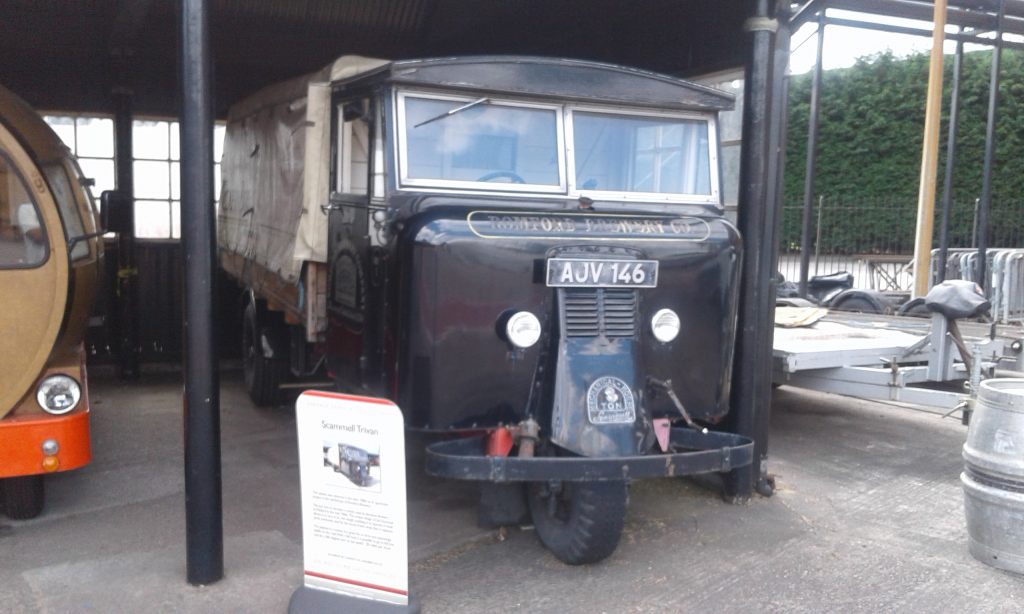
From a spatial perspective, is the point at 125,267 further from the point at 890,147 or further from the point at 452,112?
the point at 890,147

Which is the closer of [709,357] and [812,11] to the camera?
[709,357]

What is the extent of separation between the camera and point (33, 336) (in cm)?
476

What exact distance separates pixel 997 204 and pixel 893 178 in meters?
2.20

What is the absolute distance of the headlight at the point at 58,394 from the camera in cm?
468

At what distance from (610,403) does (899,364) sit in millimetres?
3492

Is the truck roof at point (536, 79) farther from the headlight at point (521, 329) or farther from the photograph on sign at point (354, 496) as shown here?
the photograph on sign at point (354, 496)

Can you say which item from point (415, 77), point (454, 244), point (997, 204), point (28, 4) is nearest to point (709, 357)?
point (454, 244)

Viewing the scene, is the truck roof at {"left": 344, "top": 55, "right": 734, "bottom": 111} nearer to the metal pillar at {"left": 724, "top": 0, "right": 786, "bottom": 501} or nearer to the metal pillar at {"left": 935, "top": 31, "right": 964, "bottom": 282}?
the metal pillar at {"left": 724, "top": 0, "right": 786, "bottom": 501}

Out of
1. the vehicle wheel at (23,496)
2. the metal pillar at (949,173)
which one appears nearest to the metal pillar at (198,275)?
the vehicle wheel at (23,496)

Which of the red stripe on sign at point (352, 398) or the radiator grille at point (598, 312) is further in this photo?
the radiator grille at point (598, 312)

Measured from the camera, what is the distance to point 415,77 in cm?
453

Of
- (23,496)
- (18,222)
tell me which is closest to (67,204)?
(18,222)

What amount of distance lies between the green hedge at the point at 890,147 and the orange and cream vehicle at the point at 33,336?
52.4 ft

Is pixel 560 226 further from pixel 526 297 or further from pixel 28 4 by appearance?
pixel 28 4
